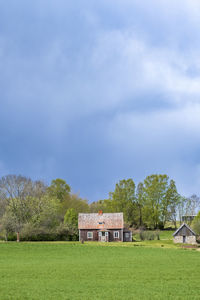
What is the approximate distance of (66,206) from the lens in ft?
268

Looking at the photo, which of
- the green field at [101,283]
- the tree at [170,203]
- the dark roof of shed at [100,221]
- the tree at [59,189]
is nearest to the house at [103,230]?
the dark roof of shed at [100,221]

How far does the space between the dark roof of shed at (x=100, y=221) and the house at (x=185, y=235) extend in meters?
10.2

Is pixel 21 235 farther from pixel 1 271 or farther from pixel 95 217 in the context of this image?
pixel 1 271

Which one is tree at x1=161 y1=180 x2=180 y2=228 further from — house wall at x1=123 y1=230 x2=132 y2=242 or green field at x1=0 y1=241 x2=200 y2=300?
green field at x1=0 y1=241 x2=200 y2=300

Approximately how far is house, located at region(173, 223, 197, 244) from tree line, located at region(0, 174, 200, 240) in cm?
1344

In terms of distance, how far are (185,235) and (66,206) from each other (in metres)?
29.1

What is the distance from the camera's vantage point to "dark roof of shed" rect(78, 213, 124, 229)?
66.2m

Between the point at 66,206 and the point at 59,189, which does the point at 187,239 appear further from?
the point at 59,189

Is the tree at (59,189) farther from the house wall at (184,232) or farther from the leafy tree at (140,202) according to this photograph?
→ the house wall at (184,232)

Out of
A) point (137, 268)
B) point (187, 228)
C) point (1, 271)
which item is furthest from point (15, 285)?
point (187, 228)

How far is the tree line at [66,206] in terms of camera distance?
61062 mm

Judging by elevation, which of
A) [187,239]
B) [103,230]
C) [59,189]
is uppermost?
[59,189]

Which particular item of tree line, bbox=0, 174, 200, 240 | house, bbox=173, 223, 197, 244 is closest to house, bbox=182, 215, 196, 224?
tree line, bbox=0, 174, 200, 240

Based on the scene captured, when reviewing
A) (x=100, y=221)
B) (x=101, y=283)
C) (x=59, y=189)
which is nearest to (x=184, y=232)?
(x=100, y=221)
